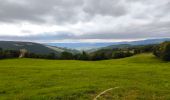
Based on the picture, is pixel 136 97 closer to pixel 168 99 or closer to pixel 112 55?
pixel 168 99

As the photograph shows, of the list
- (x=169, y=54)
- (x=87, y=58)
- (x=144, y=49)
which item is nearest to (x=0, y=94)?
(x=169, y=54)

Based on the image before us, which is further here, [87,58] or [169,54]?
[87,58]

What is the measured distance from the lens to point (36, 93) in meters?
23.5

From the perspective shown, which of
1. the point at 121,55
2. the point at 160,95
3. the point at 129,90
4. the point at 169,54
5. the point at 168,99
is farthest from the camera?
the point at 121,55

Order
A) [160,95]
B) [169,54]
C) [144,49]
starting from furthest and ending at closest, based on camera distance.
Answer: [144,49] < [169,54] < [160,95]

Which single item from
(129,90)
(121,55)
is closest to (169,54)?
(121,55)

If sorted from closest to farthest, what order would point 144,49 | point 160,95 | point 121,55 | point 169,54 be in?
point 160,95, point 169,54, point 121,55, point 144,49

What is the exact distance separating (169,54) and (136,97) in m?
81.8

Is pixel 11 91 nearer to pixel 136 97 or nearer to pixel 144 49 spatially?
pixel 136 97

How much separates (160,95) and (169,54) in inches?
3144

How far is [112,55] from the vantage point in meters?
136

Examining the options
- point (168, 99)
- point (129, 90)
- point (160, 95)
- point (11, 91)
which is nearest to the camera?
point (168, 99)

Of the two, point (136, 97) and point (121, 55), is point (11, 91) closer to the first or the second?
point (136, 97)

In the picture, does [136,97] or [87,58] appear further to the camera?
[87,58]
